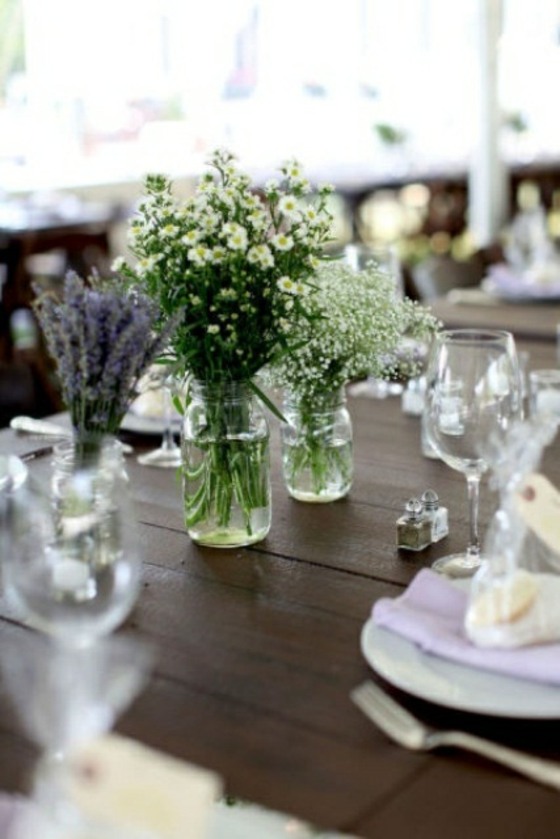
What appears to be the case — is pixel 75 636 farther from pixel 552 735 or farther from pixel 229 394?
pixel 229 394

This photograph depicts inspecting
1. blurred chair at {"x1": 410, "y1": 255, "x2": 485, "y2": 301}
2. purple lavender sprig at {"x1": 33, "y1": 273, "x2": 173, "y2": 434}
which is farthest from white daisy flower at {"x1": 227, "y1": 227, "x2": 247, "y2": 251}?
blurred chair at {"x1": 410, "y1": 255, "x2": 485, "y2": 301}

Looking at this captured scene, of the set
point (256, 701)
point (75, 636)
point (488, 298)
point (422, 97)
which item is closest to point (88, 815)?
point (75, 636)

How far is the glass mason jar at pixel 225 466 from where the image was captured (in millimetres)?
1535

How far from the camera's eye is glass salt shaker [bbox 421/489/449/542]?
1551mm

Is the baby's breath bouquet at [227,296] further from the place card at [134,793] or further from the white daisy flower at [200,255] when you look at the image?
the place card at [134,793]

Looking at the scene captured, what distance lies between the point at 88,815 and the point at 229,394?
0.80m

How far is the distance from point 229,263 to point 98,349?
203 millimetres

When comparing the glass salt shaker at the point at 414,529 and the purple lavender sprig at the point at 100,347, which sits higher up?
the purple lavender sprig at the point at 100,347

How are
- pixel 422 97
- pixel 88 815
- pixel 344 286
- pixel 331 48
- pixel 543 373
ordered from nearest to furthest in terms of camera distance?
pixel 88 815, pixel 344 286, pixel 543 373, pixel 331 48, pixel 422 97

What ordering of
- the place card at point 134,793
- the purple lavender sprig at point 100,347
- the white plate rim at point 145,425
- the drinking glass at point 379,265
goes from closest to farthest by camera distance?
1. the place card at point 134,793
2. the purple lavender sprig at point 100,347
3. the white plate rim at point 145,425
4. the drinking glass at point 379,265

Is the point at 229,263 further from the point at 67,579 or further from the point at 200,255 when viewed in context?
the point at 67,579

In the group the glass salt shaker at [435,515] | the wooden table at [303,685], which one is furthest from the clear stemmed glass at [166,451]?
the glass salt shaker at [435,515]

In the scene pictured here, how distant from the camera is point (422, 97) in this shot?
9047mm

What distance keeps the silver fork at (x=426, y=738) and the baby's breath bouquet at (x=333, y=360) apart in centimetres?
53
